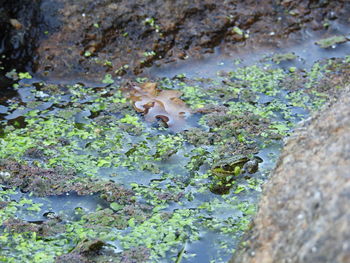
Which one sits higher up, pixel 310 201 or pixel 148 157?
pixel 310 201

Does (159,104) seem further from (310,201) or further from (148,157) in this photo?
(310,201)

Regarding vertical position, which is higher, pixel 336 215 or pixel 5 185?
pixel 336 215

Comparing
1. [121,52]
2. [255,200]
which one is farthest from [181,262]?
[121,52]

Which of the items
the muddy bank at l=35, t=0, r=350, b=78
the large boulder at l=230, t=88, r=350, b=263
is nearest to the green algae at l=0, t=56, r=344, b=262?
the muddy bank at l=35, t=0, r=350, b=78

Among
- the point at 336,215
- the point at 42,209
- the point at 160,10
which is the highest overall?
the point at 336,215

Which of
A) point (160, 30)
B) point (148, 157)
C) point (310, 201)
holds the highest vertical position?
point (310, 201)

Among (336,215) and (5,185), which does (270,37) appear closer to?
(5,185)

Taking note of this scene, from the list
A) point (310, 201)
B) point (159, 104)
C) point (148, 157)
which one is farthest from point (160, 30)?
point (310, 201)
